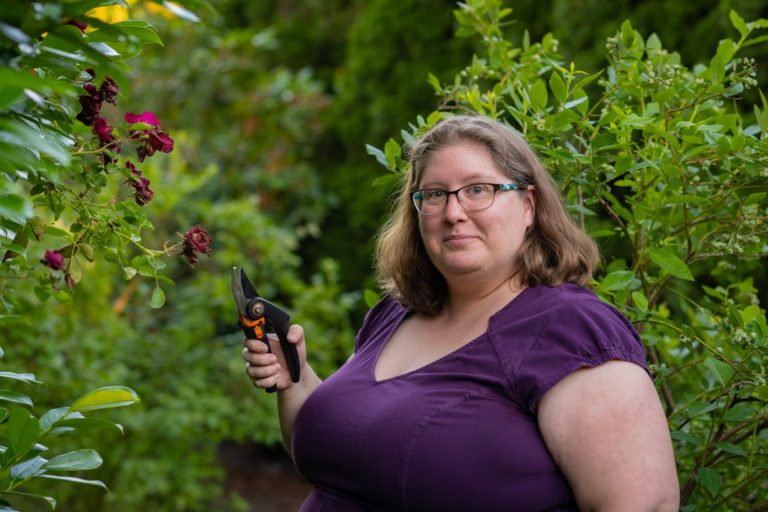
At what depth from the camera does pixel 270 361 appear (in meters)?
2.27

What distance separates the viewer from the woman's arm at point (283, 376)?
2252 mm

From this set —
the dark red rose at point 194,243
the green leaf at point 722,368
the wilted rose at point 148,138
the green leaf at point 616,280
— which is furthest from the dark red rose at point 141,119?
the green leaf at point 722,368

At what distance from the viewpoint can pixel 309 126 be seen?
709cm

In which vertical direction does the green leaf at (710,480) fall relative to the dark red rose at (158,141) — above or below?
below

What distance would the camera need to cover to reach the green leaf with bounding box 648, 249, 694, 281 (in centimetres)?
206

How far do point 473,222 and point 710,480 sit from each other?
0.76 meters

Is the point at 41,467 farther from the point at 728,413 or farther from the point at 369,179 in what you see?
the point at 369,179

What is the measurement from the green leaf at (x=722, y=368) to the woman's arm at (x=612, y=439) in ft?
0.92

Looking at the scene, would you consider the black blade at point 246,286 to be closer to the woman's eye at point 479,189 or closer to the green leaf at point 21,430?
the woman's eye at point 479,189

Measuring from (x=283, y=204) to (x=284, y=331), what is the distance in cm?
476

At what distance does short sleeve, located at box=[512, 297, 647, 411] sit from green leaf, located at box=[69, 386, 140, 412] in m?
0.73

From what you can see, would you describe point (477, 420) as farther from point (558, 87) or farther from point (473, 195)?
point (558, 87)

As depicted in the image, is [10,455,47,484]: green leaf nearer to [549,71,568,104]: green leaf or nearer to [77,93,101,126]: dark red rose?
[77,93,101,126]: dark red rose

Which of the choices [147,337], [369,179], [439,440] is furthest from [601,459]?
[369,179]
